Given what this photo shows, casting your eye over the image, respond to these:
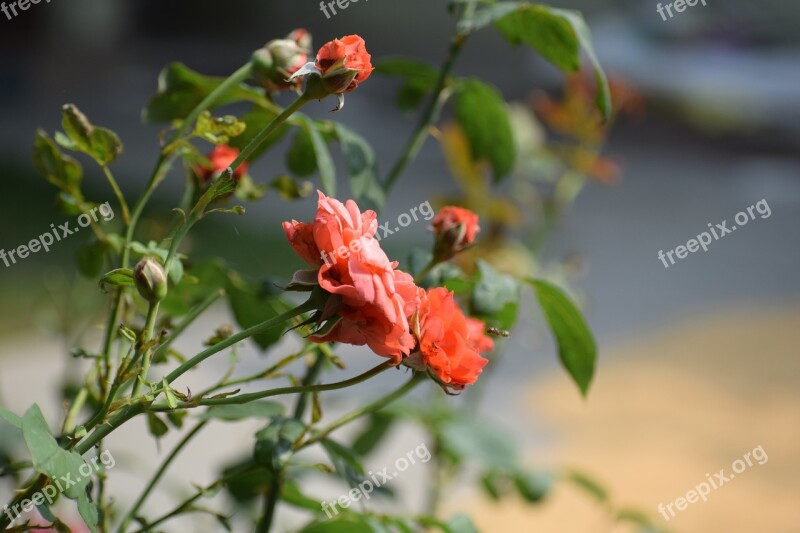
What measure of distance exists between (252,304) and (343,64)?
11cm

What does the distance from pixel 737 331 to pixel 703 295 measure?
0.72ft

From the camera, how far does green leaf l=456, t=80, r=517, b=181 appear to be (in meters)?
0.36

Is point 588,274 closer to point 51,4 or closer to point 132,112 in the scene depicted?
point 132,112

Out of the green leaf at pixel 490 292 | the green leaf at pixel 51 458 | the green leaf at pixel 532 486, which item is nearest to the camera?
the green leaf at pixel 51 458

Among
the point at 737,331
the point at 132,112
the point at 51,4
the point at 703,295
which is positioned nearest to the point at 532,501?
the point at 737,331

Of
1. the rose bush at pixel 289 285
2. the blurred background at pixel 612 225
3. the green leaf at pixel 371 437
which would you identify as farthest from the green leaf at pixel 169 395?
the green leaf at pixel 371 437

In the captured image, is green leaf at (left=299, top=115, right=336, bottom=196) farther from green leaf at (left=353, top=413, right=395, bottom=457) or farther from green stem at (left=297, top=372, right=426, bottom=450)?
green leaf at (left=353, top=413, right=395, bottom=457)

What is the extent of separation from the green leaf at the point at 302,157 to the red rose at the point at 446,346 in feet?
0.43

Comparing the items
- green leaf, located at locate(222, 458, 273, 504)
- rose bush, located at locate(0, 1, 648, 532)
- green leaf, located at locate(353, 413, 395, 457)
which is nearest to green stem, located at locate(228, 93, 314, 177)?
rose bush, located at locate(0, 1, 648, 532)

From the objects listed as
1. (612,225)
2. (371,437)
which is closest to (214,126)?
(371,437)

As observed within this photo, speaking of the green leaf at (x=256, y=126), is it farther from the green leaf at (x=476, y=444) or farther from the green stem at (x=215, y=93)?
the green leaf at (x=476, y=444)

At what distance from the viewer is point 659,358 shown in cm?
131

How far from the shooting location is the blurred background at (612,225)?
3.02ft

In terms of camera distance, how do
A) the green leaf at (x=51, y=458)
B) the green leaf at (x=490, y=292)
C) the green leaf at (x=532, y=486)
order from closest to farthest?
the green leaf at (x=51, y=458) → the green leaf at (x=490, y=292) → the green leaf at (x=532, y=486)
